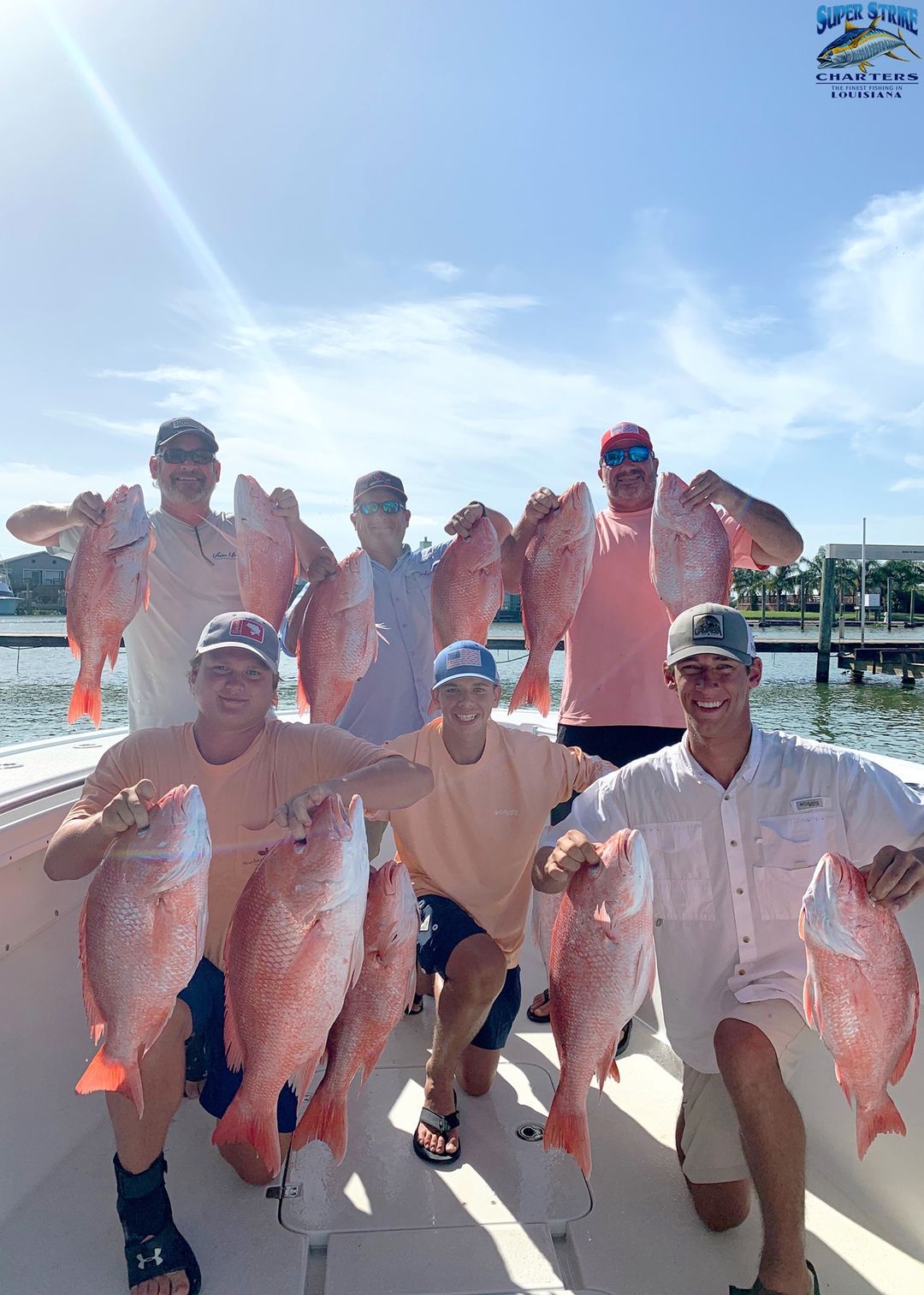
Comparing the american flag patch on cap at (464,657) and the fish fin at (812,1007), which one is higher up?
the american flag patch on cap at (464,657)

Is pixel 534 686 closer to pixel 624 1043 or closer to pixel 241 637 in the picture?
pixel 241 637

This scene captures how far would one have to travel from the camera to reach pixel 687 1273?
7.91 feet

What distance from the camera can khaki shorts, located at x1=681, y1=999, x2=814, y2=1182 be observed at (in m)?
2.37

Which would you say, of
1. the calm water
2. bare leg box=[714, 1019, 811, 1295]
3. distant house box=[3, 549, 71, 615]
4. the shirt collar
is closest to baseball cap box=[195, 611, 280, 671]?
the shirt collar

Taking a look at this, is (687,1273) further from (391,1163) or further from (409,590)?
(409,590)

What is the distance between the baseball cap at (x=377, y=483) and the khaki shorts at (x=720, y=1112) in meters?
2.77

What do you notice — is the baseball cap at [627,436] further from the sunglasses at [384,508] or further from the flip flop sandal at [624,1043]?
the flip flop sandal at [624,1043]

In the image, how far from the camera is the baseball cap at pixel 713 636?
2578 mm

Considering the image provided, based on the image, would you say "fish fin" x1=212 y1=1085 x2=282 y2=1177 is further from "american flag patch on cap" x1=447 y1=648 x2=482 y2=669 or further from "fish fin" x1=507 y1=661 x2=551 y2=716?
"fish fin" x1=507 y1=661 x2=551 y2=716

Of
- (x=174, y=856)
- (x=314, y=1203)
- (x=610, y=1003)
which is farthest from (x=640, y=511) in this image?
(x=314, y=1203)

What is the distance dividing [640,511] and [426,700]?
1.42m

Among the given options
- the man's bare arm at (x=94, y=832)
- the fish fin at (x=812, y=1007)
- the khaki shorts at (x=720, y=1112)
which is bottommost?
the khaki shorts at (x=720, y=1112)

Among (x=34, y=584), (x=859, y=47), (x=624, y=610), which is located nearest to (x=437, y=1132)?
(x=624, y=610)

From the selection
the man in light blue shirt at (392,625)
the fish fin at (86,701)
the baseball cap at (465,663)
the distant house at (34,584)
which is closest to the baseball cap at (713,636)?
the baseball cap at (465,663)
